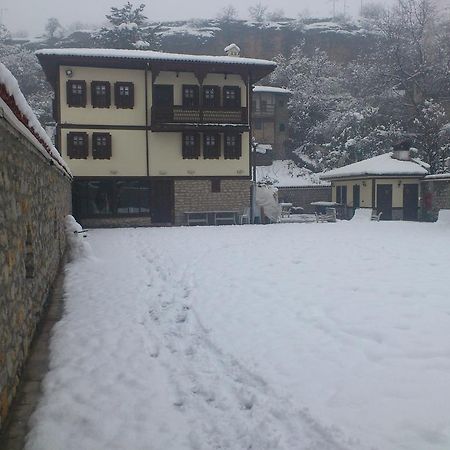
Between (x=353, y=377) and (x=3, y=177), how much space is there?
3450mm

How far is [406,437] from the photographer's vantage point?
3.20 meters

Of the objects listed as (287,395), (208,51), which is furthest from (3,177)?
(208,51)

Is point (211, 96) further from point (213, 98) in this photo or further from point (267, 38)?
point (267, 38)

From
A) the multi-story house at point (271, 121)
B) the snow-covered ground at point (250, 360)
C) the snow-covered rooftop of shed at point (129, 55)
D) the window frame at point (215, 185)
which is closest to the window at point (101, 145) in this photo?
the snow-covered rooftop of shed at point (129, 55)

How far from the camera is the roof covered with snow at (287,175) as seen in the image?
34.7 metres

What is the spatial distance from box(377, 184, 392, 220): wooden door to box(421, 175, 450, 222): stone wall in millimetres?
1812

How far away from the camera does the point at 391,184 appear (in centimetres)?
2623

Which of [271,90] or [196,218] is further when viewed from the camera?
[271,90]

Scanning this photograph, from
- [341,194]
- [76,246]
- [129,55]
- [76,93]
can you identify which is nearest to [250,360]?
[76,246]

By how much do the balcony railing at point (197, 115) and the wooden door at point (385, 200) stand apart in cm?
916

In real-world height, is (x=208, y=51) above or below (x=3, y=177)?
above

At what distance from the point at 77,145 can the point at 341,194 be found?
653 inches

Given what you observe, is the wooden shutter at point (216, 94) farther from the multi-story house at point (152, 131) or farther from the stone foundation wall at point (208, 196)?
the stone foundation wall at point (208, 196)

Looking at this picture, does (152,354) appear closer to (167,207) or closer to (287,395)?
(287,395)
